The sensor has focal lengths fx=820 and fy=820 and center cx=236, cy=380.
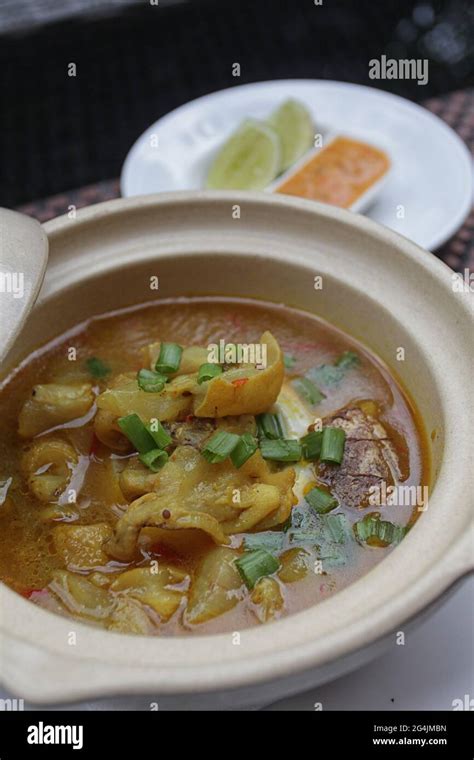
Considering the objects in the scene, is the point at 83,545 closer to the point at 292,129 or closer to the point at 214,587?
the point at 214,587

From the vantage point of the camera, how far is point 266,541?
2250mm

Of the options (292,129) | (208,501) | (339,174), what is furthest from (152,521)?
(292,129)

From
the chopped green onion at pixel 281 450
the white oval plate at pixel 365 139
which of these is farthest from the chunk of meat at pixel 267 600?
the white oval plate at pixel 365 139

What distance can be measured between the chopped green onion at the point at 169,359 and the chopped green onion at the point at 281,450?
1.21 ft

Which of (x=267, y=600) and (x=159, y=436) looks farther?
(x=159, y=436)

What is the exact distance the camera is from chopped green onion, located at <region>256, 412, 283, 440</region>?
245 centimetres

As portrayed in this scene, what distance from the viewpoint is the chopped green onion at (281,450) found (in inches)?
93.4

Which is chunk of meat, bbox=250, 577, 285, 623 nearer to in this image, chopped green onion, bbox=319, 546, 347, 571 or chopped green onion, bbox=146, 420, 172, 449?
chopped green onion, bbox=319, 546, 347, 571

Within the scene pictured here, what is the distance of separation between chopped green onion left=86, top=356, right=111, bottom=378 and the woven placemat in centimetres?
142

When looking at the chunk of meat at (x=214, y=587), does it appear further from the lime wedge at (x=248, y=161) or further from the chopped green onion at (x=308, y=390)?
the lime wedge at (x=248, y=161)

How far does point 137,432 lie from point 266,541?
47 centimetres

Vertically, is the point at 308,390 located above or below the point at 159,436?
above

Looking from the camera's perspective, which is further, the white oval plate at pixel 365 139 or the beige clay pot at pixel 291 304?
the white oval plate at pixel 365 139
